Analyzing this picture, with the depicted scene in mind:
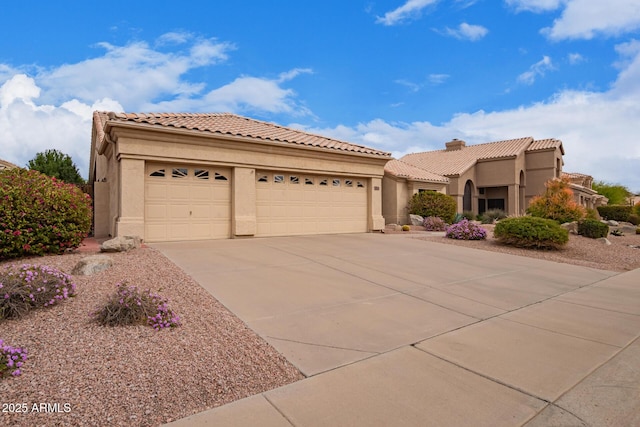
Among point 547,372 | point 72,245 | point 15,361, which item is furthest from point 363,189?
point 15,361

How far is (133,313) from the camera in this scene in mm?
4496

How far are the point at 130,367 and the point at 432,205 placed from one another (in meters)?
20.3

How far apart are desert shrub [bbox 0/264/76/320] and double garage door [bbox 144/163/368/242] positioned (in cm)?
649

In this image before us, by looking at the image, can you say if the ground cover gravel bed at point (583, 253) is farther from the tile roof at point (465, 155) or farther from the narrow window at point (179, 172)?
the tile roof at point (465, 155)

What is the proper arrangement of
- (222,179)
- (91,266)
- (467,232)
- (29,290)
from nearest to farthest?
(29,290)
(91,266)
(222,179)
(467,232)

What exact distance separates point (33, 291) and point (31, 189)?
4780 millimetres

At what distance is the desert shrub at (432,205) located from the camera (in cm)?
2185

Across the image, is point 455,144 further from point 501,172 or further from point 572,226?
point 572,226

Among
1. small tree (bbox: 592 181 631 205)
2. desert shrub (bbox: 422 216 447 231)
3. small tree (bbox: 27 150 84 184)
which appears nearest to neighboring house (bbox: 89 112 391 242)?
desert shrub (bbox: 422 216 447 231)

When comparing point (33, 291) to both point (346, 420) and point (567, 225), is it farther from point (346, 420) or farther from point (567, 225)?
point (567, 225)

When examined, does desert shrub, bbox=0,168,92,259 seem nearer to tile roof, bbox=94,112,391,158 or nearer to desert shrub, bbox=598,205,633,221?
tile roof, bbox=94,112,391,158

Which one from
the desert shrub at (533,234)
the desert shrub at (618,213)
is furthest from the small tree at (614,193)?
the desert shrub at (533,234)

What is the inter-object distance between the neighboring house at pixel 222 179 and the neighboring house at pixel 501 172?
1663cm

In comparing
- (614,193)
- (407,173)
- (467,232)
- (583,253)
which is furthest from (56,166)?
(614,193)
